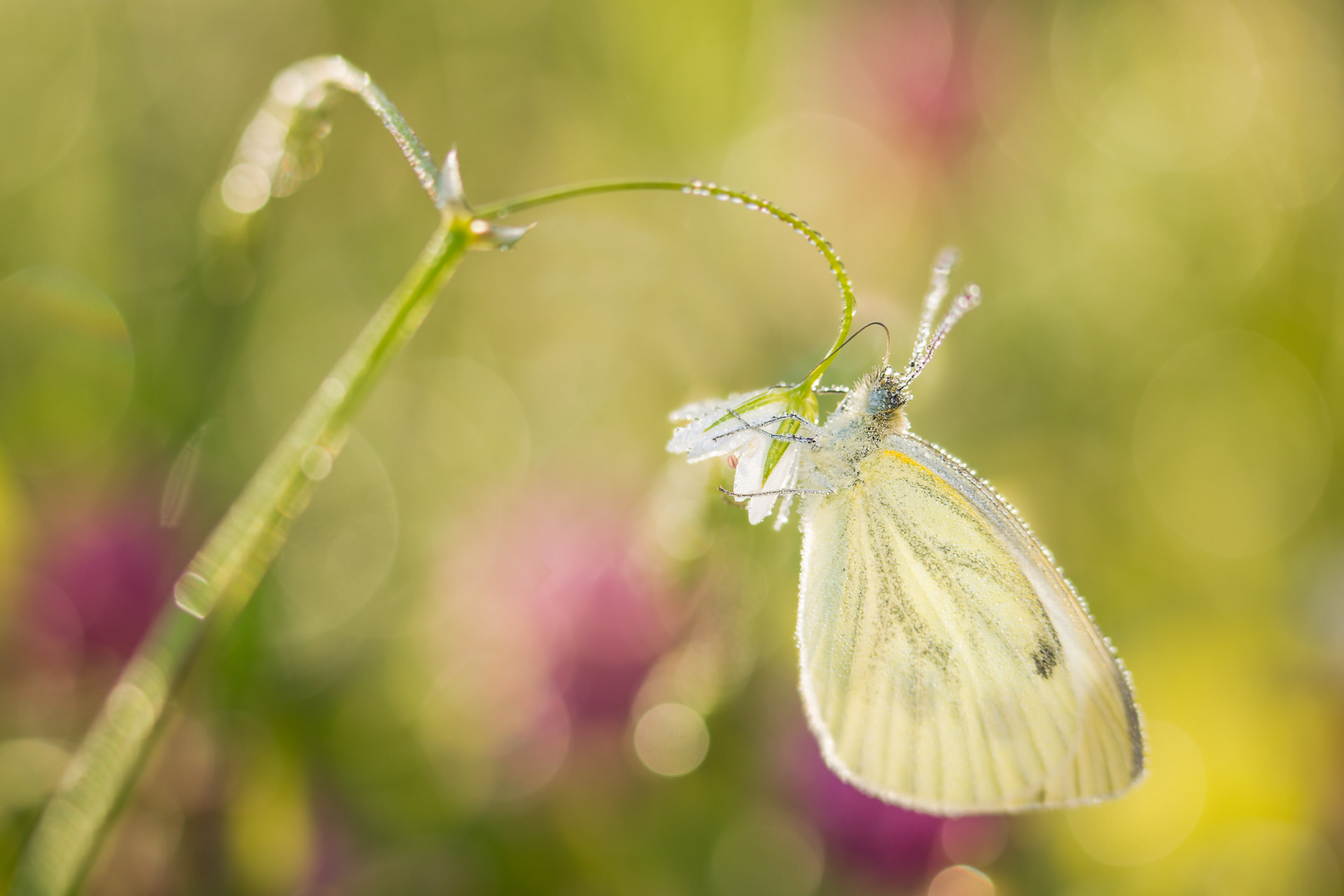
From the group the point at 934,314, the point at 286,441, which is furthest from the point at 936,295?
the point at 286,441

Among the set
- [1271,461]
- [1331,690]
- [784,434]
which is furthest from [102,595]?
[1271,461]

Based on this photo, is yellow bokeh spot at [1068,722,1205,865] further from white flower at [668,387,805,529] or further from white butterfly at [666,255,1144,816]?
white flower at [668,387,805,529]

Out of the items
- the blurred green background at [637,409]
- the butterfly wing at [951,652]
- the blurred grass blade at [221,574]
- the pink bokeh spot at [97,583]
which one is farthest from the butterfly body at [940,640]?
the pink bokeh spot at [97,583]

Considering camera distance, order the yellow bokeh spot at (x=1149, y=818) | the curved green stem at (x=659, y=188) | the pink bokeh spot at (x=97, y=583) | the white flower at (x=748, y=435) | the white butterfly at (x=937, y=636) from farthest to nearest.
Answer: the yellow bokeh spot at (x=1149, y=818) → the pink bokeh spot at (x=97, y=583) → the white butterfly at (x=937, y=636) → the white flower at (x=748, y=435) → the curved green stem at (x=659, y=188)

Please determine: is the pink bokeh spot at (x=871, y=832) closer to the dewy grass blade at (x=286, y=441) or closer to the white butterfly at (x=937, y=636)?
the white butterfly at (x=937, y=636)

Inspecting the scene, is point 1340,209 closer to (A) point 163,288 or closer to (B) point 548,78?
(B) point 548,78

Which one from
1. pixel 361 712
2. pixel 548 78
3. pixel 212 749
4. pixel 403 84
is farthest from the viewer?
pixel 548 78

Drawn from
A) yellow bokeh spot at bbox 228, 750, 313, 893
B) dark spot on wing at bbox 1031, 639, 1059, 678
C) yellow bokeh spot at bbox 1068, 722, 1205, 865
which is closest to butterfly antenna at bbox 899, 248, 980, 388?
dark spot on wing at bbox 1031, 639, 1059, 678
